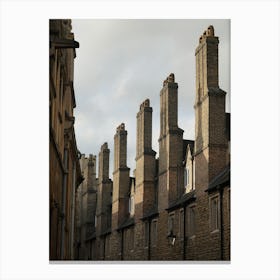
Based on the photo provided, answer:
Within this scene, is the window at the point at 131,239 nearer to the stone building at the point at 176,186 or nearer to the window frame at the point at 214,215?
the stone building at the point at 176,186

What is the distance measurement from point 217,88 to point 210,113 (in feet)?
3.17

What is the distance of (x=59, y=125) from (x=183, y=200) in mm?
6955

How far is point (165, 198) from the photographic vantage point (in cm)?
2330

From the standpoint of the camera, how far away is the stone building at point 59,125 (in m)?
12.5

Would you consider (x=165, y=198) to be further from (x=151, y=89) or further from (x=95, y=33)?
(x=95, y=33)

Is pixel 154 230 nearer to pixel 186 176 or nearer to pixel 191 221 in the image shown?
pixel 186 176

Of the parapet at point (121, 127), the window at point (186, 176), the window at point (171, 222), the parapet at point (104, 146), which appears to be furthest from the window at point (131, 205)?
the parapet at point (121, 127)

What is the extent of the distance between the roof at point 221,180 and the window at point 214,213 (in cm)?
32

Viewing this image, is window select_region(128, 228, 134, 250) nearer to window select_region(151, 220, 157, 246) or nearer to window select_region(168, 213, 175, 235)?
window select_region(151, 220, 157, 246)

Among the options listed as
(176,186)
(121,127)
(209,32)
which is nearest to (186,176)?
(176,186)

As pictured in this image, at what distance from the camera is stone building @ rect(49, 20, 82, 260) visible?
1248 centimetres

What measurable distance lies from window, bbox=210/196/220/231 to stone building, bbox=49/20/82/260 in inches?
147

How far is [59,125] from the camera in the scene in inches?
597
